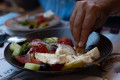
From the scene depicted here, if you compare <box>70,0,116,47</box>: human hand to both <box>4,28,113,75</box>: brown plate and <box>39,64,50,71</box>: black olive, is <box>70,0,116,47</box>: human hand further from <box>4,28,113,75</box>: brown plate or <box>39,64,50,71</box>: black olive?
<box>39,64,50,71</box>: black olive

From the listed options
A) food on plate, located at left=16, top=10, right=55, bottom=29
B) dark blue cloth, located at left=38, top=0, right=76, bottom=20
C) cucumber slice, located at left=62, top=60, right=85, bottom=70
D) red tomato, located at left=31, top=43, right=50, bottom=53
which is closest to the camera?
cucumber slice, located at left=62, top=60, right=85, bottom=70

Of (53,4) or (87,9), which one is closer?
(87,9)

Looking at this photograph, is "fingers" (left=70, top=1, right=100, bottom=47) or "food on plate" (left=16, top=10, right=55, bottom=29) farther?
"food on plate" (left=16, top=10, right=55, bottom=29)

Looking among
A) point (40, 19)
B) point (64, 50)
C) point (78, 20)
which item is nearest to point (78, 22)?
point (78, 20)

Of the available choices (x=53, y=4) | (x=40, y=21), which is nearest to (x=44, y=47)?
(x=40, y=21)

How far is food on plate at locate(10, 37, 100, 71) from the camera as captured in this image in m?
0.48

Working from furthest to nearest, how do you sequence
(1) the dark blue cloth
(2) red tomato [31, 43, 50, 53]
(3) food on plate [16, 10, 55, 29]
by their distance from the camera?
1. (1) the dark blue cloth
2. (3) food on plate [16, 10, 55, 29]
3. (2) red tomato [31, 43, 50, 53]

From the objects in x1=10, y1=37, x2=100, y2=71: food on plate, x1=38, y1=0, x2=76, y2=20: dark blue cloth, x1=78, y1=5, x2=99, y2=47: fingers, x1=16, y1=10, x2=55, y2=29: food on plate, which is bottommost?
x1=10, y1=37, x2=100, y2=71: food on plate

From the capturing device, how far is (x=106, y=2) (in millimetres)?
763

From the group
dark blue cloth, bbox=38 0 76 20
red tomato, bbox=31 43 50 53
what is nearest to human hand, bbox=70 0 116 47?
red tomato, bbox=31 43 50 53

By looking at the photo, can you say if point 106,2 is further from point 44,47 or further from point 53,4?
point 53,4

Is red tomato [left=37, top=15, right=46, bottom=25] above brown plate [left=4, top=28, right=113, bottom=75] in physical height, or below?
above

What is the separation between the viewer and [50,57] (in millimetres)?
500

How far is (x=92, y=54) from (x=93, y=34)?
20 cm
